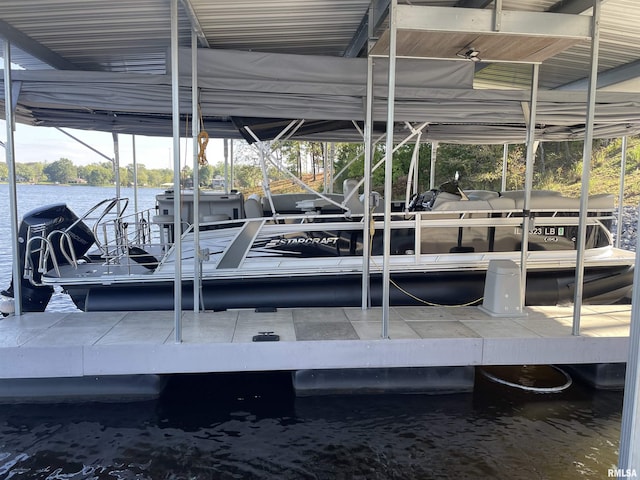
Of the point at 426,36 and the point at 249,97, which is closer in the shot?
the point at 426,36

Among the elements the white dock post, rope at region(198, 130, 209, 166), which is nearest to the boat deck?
rope at region(198, 130, 209, 166)

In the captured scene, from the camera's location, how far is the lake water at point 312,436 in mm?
3264

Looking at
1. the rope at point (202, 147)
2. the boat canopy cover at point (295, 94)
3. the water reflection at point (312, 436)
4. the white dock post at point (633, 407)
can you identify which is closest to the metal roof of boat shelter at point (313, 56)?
the boat canopy cover at point (295, 94)

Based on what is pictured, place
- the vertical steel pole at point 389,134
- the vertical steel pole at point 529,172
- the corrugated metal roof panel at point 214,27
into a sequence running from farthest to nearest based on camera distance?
the vertical steel pole at point 529,172 → the corrugated metal roof panel at point 214,27 → the vertical steel pole at point 389,134

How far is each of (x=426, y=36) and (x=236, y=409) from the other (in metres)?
3.38

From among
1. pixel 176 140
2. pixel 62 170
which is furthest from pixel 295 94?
pixel 62 170

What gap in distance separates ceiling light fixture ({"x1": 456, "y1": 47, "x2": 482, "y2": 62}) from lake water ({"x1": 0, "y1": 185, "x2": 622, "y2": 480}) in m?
2.97

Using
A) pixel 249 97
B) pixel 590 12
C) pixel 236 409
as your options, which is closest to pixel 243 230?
pixel 249 97

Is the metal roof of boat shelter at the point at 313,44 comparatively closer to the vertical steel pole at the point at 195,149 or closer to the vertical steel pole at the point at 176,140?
the vertical steel pole at the point at 176,140

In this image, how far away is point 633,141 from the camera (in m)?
17.8

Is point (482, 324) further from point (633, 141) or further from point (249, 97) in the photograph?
point (633, 141)

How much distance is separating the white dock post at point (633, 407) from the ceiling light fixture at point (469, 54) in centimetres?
295

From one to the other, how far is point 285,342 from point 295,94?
2.20 metres

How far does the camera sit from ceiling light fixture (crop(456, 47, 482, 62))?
415 centimetres
